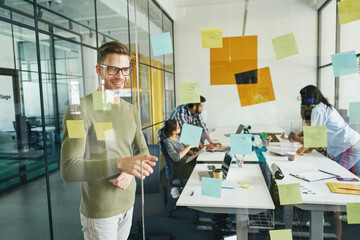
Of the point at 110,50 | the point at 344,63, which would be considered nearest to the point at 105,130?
the point at 110,50

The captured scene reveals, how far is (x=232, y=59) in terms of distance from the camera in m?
1.35

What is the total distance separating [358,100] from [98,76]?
1.43m

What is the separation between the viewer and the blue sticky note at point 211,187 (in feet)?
4.63

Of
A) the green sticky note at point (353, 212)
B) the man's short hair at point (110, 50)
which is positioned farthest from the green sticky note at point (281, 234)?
the man's short hair at point (110, 50)

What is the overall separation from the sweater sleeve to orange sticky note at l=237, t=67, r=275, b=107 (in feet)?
2.67

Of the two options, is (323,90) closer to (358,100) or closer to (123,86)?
(358,100)

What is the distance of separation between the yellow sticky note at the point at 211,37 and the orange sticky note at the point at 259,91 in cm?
29

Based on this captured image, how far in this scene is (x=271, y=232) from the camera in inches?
56.8

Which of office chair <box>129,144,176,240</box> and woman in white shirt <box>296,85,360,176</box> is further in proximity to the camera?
office chair <box>129,144,176,240</box>

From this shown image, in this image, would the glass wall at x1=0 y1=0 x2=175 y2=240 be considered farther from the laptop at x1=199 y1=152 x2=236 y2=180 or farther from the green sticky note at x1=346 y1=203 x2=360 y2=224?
the green sticky note at x1=346 y1=203 x2=360 y2=224

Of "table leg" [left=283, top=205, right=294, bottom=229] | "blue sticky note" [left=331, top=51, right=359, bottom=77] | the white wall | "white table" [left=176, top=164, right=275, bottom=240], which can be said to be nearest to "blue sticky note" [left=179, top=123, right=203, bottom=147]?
the white wall

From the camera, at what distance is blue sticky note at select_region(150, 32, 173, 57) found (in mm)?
1368

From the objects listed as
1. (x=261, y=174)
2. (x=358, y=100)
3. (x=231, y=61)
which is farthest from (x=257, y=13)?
(x=261, y=174)

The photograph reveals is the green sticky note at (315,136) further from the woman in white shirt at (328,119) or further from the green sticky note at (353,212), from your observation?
the green sticky note at (353,212)
